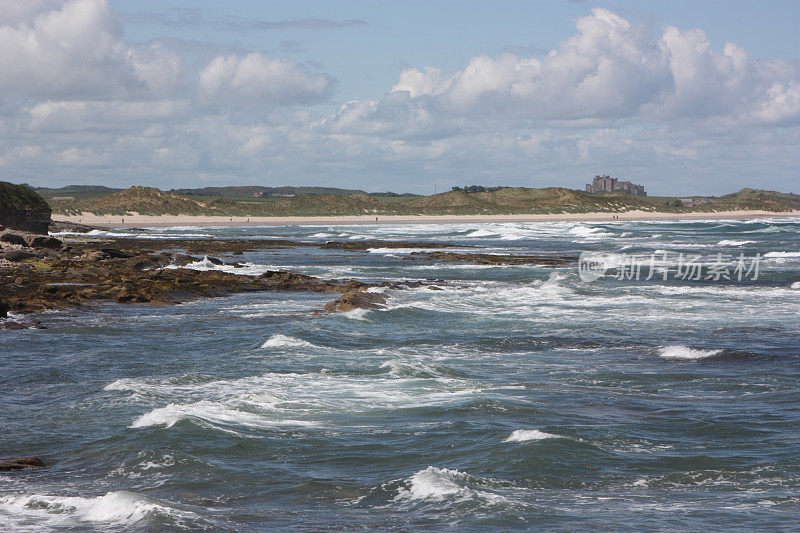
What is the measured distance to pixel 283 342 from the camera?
19.2 meters

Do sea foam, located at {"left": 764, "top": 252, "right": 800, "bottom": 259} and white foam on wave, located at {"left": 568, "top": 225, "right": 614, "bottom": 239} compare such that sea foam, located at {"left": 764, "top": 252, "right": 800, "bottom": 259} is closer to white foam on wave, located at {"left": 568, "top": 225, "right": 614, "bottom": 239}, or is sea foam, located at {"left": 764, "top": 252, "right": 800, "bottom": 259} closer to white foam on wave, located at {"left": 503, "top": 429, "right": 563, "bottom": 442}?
white foam on wave, located at {"left": 568, "top": 225, "right": 614, "bottom": 239}

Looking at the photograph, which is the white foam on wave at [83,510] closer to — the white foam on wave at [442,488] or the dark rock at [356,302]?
the white foam on wave at [442,488]

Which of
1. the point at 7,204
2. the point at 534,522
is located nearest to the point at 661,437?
the point at 534,522

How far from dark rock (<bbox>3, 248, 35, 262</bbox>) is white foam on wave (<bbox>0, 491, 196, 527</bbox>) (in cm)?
2713

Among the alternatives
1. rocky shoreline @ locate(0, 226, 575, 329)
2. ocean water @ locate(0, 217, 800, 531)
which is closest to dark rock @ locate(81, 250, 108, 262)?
rocky shoreline @ locate(0, 226, 575, 329)

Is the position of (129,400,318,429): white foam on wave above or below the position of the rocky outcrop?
below

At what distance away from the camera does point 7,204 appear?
51875 millimetres

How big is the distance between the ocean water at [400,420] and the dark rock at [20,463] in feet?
0.73

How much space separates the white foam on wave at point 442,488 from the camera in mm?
9484

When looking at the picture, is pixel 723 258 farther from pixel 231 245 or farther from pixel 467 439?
pixel 467 439

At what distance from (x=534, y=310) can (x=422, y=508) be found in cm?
1707

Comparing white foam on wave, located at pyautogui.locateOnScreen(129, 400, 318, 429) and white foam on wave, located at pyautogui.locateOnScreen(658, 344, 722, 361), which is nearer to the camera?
white foam on wave, located at pyautogui.locateOnScreen(129, 400, 318, 429)

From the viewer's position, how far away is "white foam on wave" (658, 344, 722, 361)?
1783 cm
